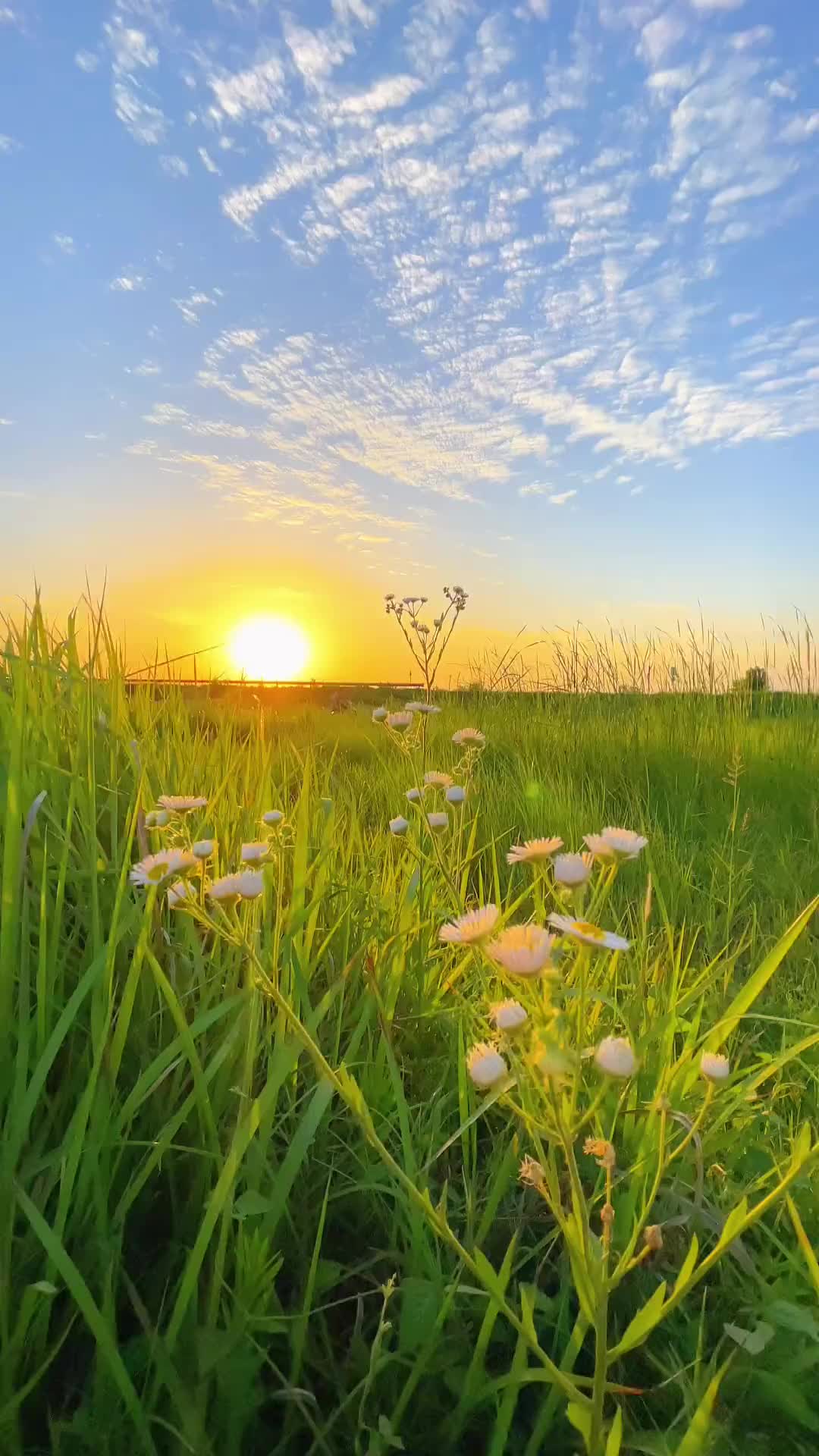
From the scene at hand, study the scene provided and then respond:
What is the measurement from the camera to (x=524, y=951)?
751 mm

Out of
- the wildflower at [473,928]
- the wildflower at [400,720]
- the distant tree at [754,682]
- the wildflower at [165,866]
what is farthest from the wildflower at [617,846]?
the distant tree at [754,682]

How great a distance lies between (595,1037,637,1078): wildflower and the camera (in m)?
0.76

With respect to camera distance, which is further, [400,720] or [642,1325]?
[400,720]

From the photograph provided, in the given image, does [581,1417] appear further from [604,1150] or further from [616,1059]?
[616,1059]

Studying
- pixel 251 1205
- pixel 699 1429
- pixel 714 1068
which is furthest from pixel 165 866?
pixel 699 1429

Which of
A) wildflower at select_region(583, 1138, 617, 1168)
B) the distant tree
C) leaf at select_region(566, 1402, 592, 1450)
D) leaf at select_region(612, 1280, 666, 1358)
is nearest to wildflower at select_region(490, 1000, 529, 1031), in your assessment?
wildflower at select_region(583, 1138, 617, 1168)

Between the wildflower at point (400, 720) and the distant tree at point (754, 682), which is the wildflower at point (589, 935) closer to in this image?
the wildflower at point (400, 720)

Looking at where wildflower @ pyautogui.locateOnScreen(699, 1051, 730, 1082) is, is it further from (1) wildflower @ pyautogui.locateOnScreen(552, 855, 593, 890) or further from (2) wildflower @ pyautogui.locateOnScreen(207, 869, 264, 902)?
(2) wildflower @ pyautogui.locateOnScreen(207, 869, 264, 902)

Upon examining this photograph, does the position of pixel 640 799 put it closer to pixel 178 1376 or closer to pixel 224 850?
pixel 224 850

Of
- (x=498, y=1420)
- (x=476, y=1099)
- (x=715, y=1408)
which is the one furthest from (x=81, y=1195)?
(x=715, y=1408)

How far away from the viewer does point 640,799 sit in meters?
4.00

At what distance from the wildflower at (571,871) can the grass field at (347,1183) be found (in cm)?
8

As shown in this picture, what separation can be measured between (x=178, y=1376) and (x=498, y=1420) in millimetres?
338

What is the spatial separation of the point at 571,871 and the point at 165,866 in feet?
1.67
